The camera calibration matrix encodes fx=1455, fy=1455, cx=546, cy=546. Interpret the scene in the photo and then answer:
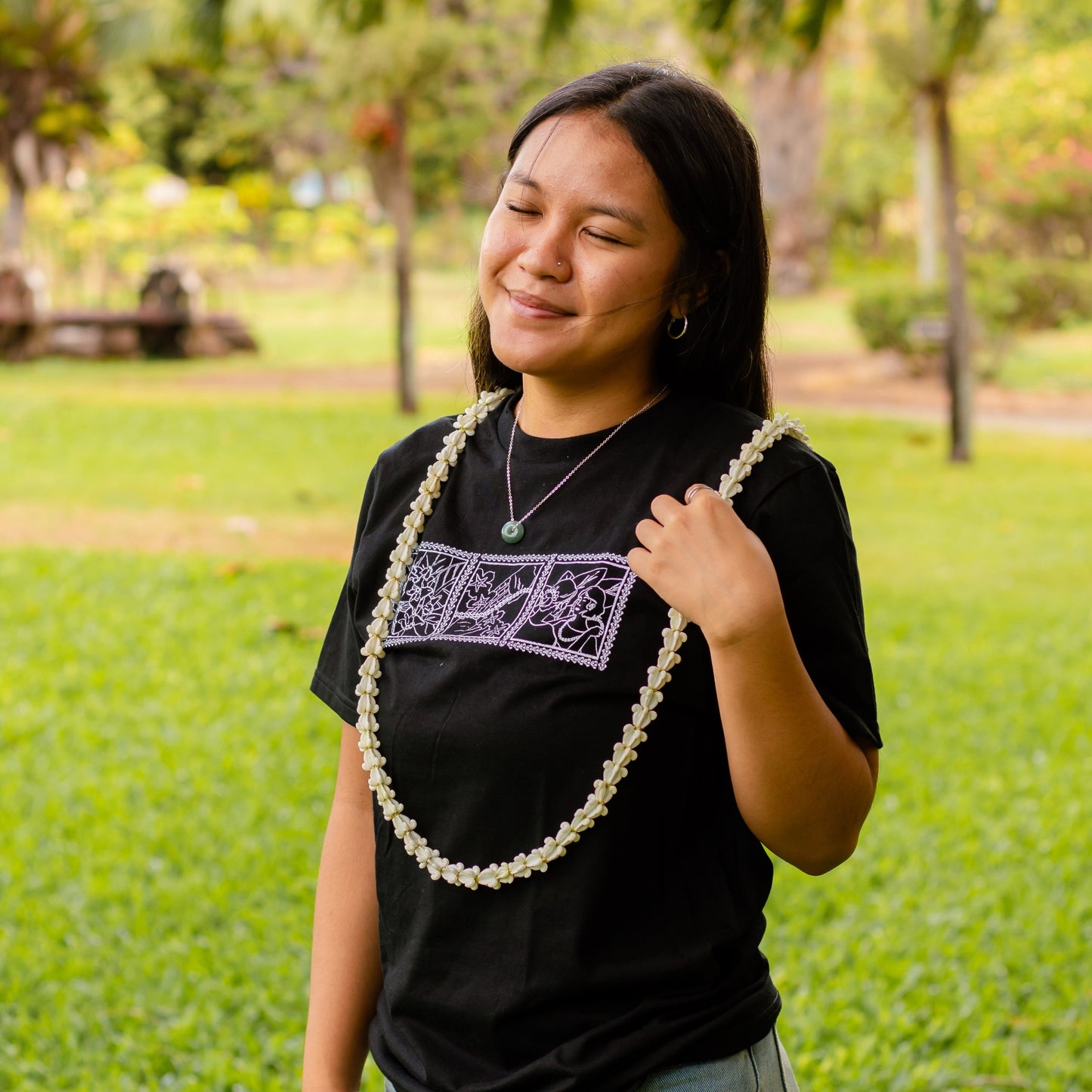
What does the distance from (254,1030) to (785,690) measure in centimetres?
225

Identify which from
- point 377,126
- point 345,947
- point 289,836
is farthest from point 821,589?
point 377,126

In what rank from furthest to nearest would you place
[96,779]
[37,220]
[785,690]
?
[37,220] < [96,779] < [785,690]

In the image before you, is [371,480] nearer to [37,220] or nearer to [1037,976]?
[1037,976]

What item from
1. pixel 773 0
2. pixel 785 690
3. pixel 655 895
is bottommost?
pixel 655 895

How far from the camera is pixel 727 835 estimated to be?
133 centimetres

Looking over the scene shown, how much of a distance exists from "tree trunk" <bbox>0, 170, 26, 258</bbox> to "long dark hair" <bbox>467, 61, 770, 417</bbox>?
18735 millimetres

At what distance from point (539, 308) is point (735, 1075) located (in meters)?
0.71

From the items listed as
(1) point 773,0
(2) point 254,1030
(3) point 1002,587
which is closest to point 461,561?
(2) point 254,1030

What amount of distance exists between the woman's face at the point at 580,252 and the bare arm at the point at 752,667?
213mm

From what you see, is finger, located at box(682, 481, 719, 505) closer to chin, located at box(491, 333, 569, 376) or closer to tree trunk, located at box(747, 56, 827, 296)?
chin, located at box(491, 333, 569, 376)

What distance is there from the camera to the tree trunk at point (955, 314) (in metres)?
9.66

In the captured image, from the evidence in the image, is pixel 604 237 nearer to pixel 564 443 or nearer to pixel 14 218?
pixel 564 443

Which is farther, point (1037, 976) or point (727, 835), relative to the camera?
point (1037, 976)

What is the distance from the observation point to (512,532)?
1361mm
